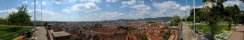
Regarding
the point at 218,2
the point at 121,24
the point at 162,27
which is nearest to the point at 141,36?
the point at 121,24

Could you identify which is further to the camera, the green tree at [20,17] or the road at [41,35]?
A: the green tree at [20,17]

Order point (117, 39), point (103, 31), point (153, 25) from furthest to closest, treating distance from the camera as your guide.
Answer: point (153, 25), point (103, 31), point (117, 39)

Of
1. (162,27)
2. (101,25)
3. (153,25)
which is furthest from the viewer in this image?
(162,27)

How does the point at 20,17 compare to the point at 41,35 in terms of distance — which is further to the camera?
the point at 20,17

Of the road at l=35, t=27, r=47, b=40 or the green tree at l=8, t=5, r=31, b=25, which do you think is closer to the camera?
the road at l=35, t=27, r=47, b=40

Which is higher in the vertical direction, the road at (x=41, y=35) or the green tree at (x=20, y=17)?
the green tree at (x=20, y=17)

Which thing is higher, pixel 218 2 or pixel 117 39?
pixel 218 2

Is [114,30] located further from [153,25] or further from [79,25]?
[153,25]

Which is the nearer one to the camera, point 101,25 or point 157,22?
point 101,25
